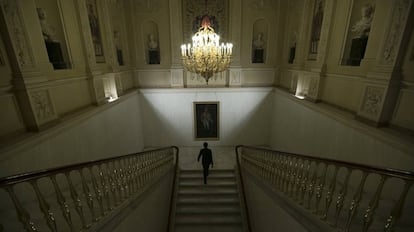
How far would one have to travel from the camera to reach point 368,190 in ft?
11.4

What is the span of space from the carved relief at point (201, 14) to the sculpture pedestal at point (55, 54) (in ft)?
16.8

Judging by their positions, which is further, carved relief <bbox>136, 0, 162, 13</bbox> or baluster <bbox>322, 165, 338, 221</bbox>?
carved relief <bbox>136, 0, 162, 13</bbox>

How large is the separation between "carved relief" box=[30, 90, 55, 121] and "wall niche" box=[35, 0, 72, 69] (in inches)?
43.1

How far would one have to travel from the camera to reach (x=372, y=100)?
3852mm

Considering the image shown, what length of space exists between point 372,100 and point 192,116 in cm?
663

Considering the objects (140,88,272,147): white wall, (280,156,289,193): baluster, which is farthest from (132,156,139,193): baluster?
(140,88,272,147): white wall

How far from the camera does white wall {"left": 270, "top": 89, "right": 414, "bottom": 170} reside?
3180 mm

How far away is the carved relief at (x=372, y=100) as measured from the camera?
12.1 ft

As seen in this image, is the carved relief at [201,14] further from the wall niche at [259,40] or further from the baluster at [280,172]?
the baluster at [280,172]

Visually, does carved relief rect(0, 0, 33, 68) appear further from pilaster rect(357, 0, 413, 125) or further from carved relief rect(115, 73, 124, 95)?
pilaster rect(357, 0, 413, 125)

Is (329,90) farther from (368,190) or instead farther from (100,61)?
(100,61)

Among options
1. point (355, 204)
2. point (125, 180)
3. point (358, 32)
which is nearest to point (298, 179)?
point (355, 204)

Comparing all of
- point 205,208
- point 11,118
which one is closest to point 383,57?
point 205,208

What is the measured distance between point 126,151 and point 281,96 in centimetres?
629
